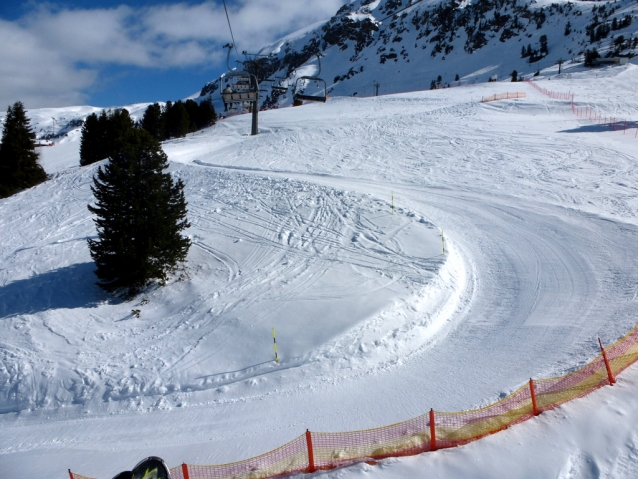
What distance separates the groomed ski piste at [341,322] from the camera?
9797 millimetres

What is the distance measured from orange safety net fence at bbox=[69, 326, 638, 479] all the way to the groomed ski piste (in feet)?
0.96

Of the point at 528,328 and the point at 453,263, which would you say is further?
the point at 453,263

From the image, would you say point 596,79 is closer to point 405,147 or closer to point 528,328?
point 405,147

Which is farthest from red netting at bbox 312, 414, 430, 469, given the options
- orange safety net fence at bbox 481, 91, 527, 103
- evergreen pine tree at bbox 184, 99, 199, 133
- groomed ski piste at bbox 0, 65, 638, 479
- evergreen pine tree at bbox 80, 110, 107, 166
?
evergreen pine tree at bbox 184, 99, 199, 133

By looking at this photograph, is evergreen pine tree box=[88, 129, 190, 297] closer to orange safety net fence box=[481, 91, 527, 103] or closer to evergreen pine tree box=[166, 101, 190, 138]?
orange safety net fence box=[481, 91, 527, 103]

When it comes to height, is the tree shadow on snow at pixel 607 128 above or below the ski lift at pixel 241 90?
below

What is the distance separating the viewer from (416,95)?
5616 centimetres

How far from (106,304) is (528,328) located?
48.8 ft

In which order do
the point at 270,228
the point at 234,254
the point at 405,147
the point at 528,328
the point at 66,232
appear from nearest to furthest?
the point at 528,328 → the point at 234,254 → the point at 270,228 → the point at 66,232 → the point at 405,147

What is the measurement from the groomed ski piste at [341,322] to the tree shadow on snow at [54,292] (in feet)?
0.32

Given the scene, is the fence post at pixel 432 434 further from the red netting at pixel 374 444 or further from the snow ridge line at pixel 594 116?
the snow ridge line at pixel 594 116

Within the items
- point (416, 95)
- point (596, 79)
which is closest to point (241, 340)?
point (416, 95)

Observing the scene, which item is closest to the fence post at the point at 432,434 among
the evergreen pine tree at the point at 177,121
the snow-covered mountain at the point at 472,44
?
the evergreen pine tree at the point at 177,121

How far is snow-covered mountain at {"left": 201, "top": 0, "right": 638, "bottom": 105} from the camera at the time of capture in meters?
112
